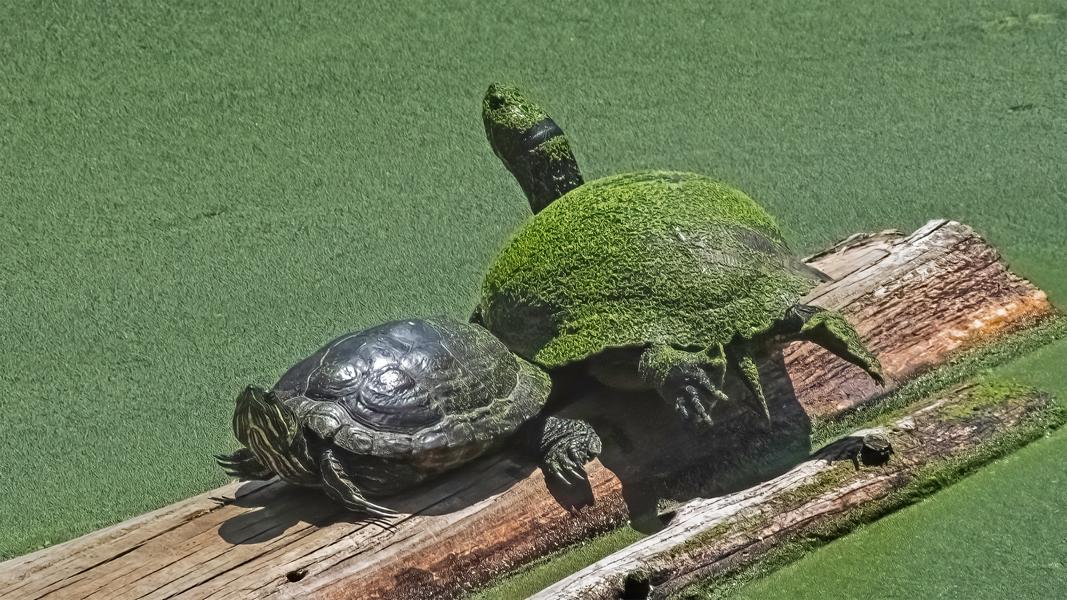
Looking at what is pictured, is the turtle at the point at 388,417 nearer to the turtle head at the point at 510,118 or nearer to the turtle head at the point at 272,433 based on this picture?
the turtle head at the point at 272,433

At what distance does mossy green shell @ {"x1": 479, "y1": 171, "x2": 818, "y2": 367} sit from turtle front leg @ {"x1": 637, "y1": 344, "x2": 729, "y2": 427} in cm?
4

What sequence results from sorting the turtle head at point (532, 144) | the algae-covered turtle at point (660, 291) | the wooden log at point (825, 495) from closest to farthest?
the wooden log at point (825, 495) → the algae-covered turtle at point (660, 291) → the turtle head at point (532, 144)

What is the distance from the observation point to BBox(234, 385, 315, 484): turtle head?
8.79 feet

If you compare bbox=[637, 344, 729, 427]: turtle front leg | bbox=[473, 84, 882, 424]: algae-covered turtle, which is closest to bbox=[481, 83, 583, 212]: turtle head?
bbox=[473, 84, 882, 424]: algae-covered turtle

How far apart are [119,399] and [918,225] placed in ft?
9.68

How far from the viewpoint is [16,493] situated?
3.35m

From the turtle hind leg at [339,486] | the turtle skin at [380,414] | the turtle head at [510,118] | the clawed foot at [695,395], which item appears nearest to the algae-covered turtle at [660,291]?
the clawed foot at [695,395]

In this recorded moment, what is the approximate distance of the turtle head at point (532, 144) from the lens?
3.70m

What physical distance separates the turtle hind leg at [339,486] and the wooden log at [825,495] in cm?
50

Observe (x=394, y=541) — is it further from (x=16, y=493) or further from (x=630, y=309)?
(x=16, y=493)

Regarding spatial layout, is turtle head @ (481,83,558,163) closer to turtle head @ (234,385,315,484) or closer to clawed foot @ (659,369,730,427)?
clawed foot @ (659,369,730,427)

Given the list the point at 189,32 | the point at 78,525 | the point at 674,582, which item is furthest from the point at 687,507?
the point at 189,32

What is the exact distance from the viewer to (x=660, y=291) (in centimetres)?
306

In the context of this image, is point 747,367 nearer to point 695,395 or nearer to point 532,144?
point 695,395
